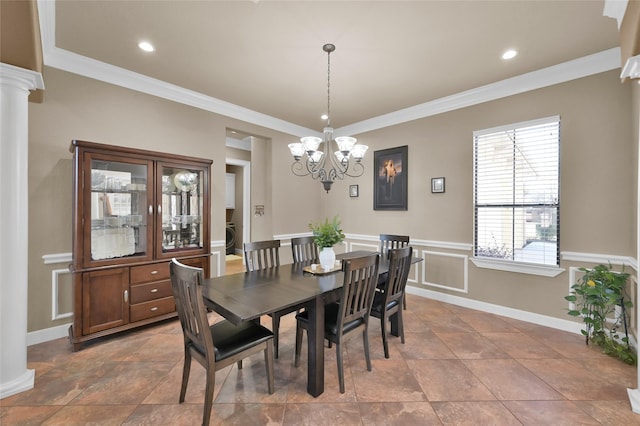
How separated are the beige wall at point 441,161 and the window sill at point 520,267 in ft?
0.22

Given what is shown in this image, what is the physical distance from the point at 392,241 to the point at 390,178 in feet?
3.85

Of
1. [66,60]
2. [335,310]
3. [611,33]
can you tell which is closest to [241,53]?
[66,60]

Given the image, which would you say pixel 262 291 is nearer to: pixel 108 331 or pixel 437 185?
pixel 108 331

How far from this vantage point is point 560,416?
178cm

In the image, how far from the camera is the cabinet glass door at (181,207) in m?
3.11

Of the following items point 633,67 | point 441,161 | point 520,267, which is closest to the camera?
point 633,67

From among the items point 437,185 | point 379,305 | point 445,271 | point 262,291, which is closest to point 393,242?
point 445,271

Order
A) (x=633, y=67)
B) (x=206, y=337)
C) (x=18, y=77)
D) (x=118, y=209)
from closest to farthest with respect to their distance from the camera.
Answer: (x=206, y=337)
(x=633, y=67)
(x=18, y=77)
(x=118, y=209)

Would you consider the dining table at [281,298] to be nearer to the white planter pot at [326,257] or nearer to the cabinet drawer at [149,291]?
the white planter pot at [326,257]

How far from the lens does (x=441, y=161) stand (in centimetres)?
392

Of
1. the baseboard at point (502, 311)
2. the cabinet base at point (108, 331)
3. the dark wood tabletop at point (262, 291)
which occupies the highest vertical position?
the dark wood tabletop at point (262, 291)

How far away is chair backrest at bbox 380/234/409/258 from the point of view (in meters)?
3.70

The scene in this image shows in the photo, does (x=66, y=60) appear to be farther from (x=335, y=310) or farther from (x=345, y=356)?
(x=345, y=356)

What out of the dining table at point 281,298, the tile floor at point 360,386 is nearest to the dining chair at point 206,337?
the dining table at point 281,298
